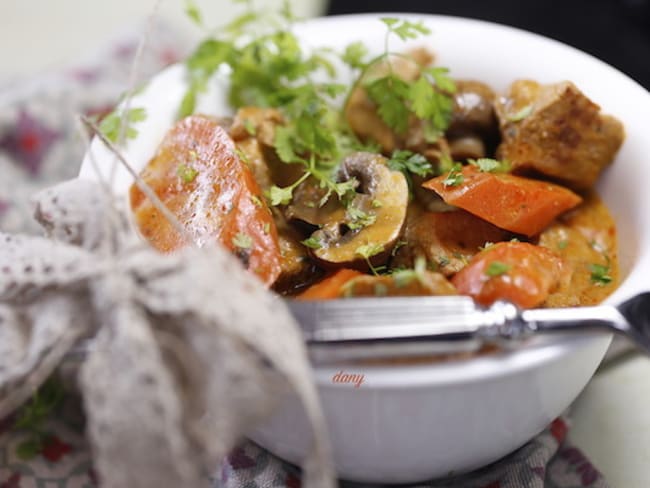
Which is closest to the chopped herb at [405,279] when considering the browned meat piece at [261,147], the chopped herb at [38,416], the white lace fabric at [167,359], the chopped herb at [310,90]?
the white lace fabric at [167,359]

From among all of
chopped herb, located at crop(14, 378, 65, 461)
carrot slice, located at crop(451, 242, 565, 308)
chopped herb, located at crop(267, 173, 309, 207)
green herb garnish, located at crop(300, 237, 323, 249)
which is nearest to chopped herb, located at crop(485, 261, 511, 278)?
carrot slice, located at crop(451, 242, 565, 308)

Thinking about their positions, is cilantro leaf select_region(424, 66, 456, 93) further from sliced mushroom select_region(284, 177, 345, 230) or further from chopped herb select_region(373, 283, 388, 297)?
chopped herb select_region(373, 283, 388, 297)

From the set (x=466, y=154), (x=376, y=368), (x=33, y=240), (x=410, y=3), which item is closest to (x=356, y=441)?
(x=376, y=368)

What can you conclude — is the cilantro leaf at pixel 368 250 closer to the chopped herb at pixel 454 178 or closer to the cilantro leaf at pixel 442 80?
the chopped herb at pixel 454 178

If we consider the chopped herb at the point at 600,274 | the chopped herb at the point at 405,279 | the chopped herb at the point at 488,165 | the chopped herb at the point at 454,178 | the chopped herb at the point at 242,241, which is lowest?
the chopped herb at the point at 600,274

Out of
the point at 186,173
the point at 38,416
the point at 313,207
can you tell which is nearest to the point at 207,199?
the point at 186,173

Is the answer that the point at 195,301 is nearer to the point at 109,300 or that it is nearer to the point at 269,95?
the point at 109,300
